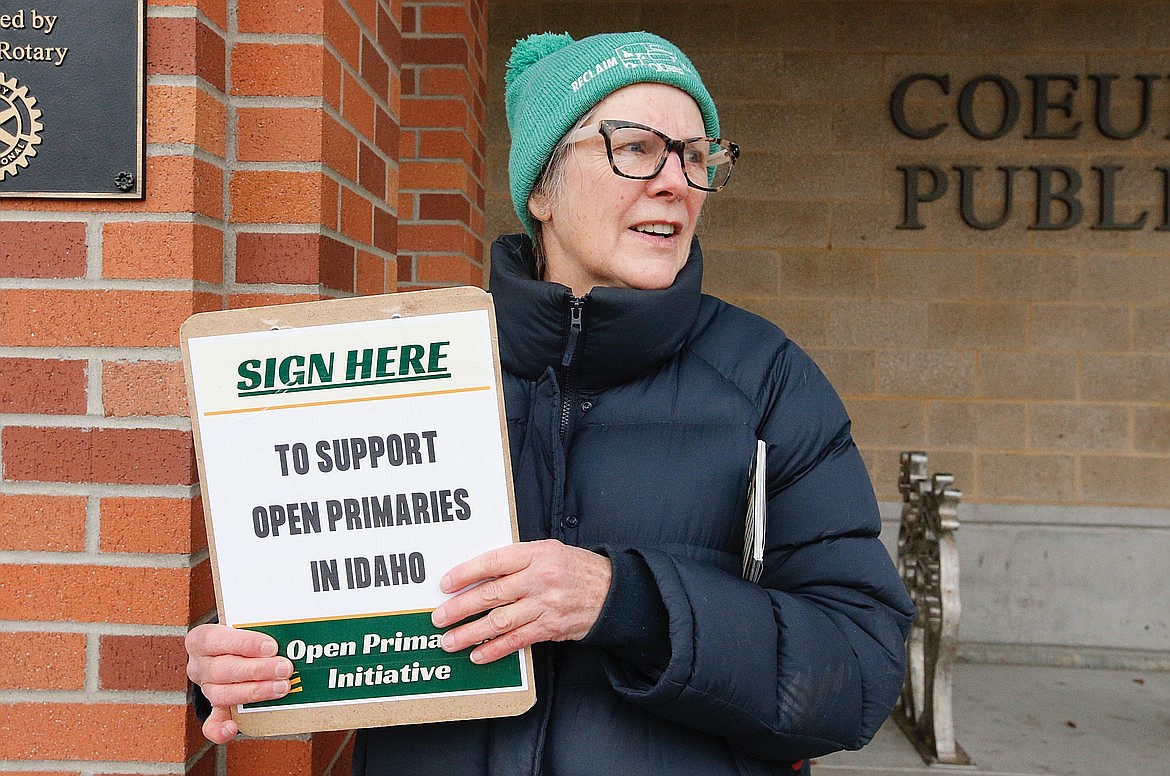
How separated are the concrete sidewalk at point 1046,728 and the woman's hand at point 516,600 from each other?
2.56 m

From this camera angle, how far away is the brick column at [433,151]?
10.6 feet

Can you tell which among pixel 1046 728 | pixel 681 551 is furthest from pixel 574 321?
pixel 1046 728

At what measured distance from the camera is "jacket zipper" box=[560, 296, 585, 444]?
1.24 metres

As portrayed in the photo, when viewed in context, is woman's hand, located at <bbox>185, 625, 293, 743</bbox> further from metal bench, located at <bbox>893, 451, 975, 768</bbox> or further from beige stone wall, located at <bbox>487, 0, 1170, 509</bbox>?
beige stone wall, located at <bbox>487, 0, 1170, 509</bbox>

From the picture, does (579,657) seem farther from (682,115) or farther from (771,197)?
(771,197)

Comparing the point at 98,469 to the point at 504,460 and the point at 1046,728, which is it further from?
the point at 1046,728

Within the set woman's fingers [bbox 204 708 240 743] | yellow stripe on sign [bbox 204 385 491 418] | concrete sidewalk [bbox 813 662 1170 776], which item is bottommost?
concrete sidewalk [bbox 813 662 1170 776]

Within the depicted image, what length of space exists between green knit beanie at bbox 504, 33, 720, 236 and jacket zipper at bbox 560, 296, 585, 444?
297 millimetres

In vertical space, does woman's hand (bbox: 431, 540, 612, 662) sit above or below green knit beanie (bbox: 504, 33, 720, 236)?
below

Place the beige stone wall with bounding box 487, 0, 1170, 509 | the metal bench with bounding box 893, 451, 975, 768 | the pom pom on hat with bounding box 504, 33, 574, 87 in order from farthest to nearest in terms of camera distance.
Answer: the beige stone wall with bounding box 487, 0, 1170, 509 < the metal bench with bounding box 893, 451, 975, 768 < the pom pom on hat with bounding box 504, 33, 574, 87

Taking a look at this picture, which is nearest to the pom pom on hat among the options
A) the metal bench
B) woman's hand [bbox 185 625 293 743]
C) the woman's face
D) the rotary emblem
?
the woman's face

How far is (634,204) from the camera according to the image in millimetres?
1318

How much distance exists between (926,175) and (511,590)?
4017mm

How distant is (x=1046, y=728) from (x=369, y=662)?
348cm
